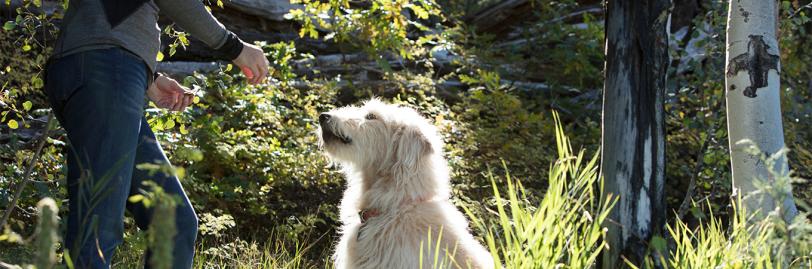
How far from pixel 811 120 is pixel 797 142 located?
2.06 ft

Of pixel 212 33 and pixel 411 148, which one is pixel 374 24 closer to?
pixel 411 148

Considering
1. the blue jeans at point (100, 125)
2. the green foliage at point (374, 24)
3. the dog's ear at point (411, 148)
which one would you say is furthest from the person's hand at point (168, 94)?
the green foliage at point (374, 24)

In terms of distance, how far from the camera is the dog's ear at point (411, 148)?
13.5 ft

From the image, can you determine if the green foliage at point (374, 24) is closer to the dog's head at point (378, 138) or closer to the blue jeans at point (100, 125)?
the dog's head at point (378, 138)

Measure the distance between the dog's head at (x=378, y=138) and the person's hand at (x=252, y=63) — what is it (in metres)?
1.09

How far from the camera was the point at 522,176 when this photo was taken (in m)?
7.18

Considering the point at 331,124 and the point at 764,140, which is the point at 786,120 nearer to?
the point at 764,140

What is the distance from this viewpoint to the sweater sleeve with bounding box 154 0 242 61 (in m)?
2.95

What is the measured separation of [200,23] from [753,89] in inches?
90.8

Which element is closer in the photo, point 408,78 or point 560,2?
point 408,78

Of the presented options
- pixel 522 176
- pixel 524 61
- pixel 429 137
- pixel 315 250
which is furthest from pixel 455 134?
pixel 429 137

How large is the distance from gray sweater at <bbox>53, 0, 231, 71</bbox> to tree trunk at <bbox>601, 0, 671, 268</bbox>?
→ 5.13 ft

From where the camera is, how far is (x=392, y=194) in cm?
405

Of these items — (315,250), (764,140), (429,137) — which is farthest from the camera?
(315,250)
